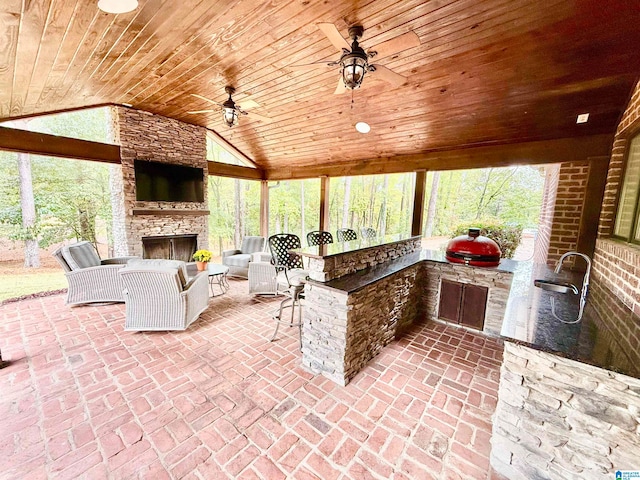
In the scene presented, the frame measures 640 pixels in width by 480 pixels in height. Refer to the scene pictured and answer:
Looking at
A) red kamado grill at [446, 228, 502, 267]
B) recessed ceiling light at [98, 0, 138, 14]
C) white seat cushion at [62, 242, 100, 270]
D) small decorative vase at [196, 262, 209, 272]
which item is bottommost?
small decorative vase at [196, 262, 209, 272]

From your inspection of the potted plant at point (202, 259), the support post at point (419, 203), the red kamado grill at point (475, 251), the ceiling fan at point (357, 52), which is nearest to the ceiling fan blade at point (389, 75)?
the ceiling fan at point (357, 52)

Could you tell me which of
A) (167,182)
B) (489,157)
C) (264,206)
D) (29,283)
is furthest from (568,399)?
(29,283)

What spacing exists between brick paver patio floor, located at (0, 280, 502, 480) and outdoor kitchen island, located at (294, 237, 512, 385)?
214 millimetres

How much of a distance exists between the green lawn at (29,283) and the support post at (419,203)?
7140 millimetres

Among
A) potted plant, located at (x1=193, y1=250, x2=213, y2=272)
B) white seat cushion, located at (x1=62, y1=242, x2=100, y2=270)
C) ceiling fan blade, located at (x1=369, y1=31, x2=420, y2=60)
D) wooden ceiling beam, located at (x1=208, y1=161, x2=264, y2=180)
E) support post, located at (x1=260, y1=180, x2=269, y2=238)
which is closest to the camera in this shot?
ceiling fan blade, located at (x1=369, y1=31, x2=420, y2=60)

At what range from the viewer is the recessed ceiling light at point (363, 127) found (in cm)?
457

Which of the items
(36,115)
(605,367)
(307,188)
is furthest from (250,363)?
(307,188)

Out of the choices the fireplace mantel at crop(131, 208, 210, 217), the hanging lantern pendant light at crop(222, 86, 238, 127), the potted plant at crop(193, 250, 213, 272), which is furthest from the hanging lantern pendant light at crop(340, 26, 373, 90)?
the fireplace mantel at crop(131, 208, 210, 217)

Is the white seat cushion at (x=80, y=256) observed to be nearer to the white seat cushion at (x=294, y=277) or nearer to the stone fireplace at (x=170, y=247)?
the stone fireplace at (x=170, y=247)

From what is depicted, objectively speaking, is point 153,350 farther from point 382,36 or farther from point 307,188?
point 307,188

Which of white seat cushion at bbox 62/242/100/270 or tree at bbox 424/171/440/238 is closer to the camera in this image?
white seat cushion at bbox 62/242/100/270

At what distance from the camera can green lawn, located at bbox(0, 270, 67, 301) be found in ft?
15.8

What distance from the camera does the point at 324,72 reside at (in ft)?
11.2

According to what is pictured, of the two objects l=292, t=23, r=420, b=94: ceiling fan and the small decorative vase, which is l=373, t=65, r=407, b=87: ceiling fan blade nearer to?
l=292, t=23, r=420, b=94: ceiling fan
